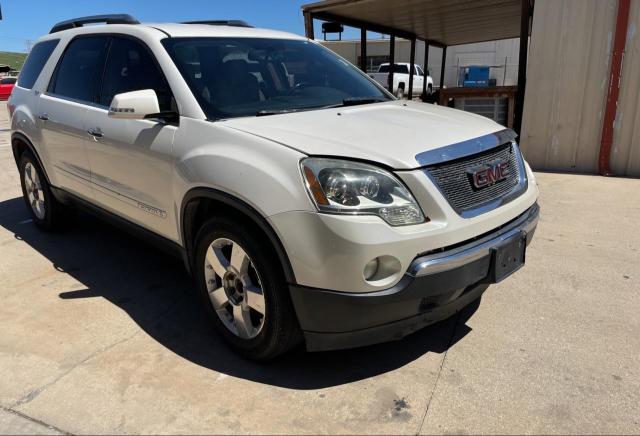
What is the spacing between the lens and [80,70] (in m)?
4.04

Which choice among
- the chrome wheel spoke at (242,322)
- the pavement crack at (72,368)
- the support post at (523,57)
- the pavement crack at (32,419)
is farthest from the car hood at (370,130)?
the support post at (523,57)

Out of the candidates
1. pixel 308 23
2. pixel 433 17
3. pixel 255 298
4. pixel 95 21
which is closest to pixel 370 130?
pixel 255 298

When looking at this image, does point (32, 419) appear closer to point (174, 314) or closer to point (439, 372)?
point (174, 314)

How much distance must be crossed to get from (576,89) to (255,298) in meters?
6.61

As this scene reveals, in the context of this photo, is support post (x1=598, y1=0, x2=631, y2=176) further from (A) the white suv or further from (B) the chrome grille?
Result: (B) the chrome grille

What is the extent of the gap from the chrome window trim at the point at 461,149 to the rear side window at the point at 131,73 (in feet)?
5.05

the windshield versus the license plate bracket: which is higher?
the windshield

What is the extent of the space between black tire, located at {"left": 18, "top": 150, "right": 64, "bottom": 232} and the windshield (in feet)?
7.77

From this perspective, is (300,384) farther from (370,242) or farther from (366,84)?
(366,84)

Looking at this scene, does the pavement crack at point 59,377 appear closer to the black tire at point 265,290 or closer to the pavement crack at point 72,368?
the pavement crack at point 72,368

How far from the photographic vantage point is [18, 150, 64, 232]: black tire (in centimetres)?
473

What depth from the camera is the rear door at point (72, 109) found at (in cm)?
382

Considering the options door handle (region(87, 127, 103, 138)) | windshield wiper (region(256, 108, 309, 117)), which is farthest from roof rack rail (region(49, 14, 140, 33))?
windshield wiper (region(256, 108, 309, 117))

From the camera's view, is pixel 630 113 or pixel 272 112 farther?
pixel 630 113
